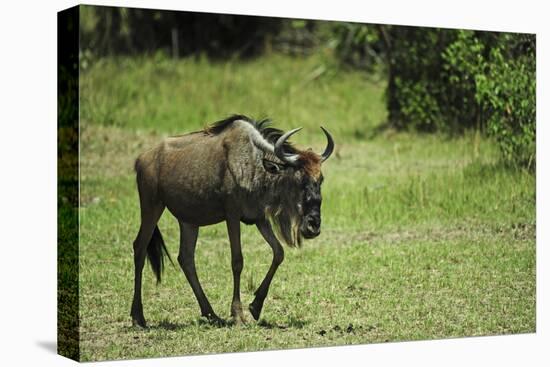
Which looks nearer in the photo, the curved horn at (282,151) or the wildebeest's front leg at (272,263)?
the curved horn at (282,151)

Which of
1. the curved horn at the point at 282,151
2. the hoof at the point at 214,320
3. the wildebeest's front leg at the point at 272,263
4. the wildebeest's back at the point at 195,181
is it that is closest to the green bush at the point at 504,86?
the curved horn at the point at 282,151

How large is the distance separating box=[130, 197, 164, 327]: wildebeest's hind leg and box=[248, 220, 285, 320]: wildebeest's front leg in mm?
881

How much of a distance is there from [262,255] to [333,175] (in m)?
1.88

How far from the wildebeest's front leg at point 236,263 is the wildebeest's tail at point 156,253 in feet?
1.86

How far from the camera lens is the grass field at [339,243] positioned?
29.6 feet

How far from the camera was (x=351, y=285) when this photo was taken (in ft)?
32.7

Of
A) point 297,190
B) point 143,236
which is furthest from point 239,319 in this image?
point 297,190

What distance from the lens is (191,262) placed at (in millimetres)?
9297

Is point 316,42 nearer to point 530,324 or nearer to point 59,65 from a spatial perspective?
point 530,324

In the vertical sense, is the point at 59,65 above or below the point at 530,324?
above

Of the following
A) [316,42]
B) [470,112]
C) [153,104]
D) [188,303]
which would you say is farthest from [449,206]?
[316,42]

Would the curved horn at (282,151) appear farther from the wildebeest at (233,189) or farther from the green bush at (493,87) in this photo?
the green bush at (493,87)

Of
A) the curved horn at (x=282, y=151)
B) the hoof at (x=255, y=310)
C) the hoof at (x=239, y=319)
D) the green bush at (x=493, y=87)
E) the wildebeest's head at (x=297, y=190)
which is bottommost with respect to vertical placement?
the hoof at (x=239, y=319)

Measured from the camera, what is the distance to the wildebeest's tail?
29.9 ft
